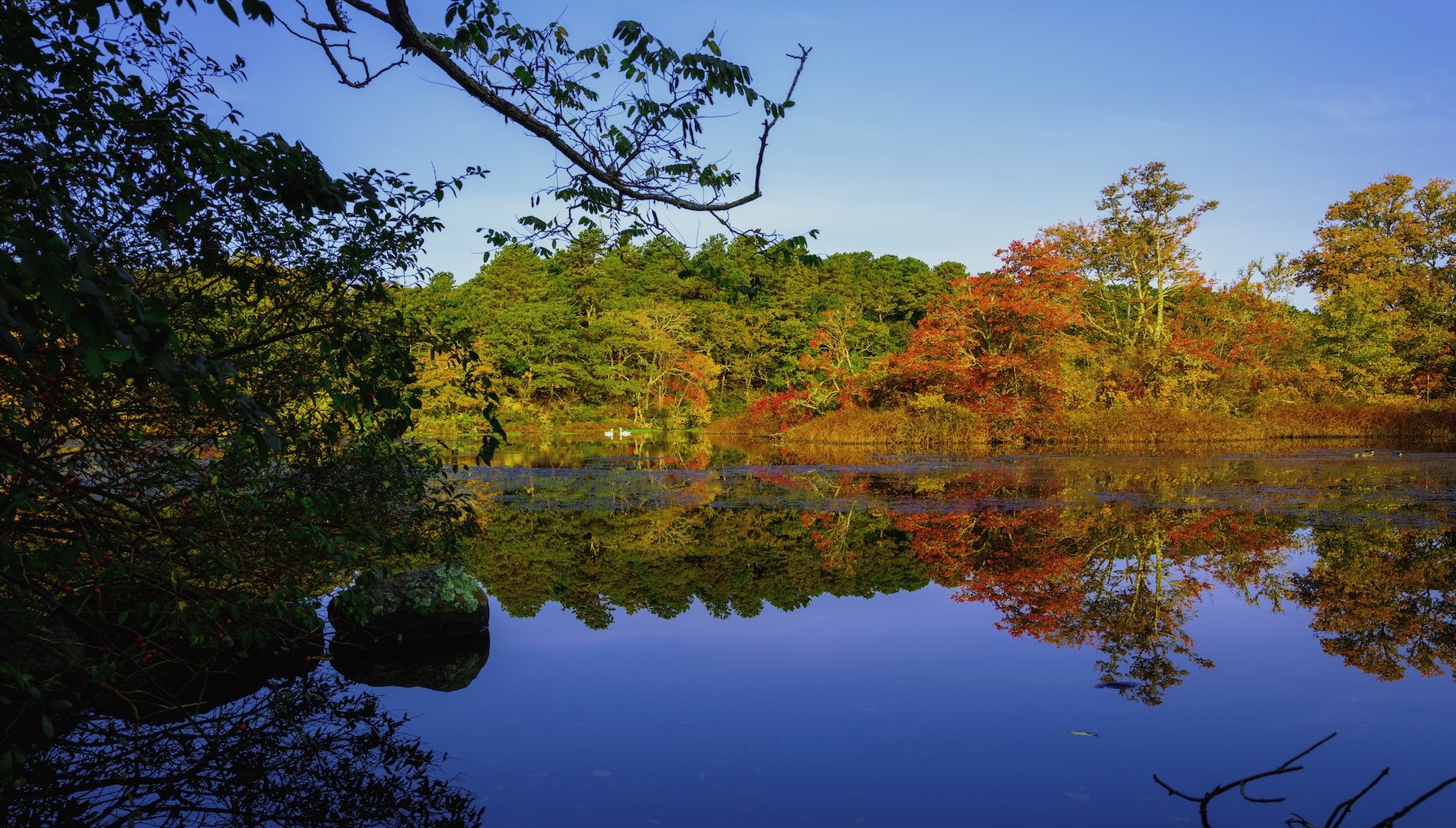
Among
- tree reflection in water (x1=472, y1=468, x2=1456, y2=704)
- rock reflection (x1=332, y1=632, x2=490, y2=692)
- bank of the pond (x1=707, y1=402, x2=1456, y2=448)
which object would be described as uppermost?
bank of the pond (x1=707, y1=402, x2=1456, y2=448)

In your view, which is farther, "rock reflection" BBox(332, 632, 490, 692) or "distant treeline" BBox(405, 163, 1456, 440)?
"distant treeline" BBox(405, 163, 1456, 440)

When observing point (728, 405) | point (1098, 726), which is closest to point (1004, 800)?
point (1098, 726)

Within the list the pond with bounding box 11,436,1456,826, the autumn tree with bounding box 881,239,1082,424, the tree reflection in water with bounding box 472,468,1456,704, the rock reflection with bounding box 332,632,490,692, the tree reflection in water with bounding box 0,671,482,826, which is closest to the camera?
the tree reflection in water with bounding box 0,671,482,826

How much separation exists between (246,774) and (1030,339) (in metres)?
23.5

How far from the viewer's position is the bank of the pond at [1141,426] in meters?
24.6

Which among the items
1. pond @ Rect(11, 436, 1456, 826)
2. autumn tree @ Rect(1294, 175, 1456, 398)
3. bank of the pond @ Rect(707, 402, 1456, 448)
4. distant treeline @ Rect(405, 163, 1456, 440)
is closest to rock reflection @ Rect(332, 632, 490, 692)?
pond @ Rect(11, 436, 1456, 826)

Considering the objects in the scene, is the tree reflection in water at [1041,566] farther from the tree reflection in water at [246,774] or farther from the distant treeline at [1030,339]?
the distant treeline at [1030,339]

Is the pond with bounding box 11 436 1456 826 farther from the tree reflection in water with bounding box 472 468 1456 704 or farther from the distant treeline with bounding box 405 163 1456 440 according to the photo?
the distant treeline with bounding box 405 163 1456 440

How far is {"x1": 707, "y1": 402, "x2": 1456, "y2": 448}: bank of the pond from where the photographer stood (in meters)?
24.6

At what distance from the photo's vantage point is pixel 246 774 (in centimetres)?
445

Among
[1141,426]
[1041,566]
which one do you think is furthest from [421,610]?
[1141,426]

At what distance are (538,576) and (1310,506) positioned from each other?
10.8 m

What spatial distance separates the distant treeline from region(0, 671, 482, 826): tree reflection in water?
40.4ft

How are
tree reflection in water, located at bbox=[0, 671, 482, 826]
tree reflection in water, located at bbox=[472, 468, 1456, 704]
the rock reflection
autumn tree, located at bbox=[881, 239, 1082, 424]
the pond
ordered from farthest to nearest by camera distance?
autumn tree, located at bbox=[881, 239, 1082, 424], tree reflection in water, located at bbox=[472, 468, 1456, 704], the rock reflection, the pond, tree reflection in water, located at bbox=[0, 671, 482, 826]
